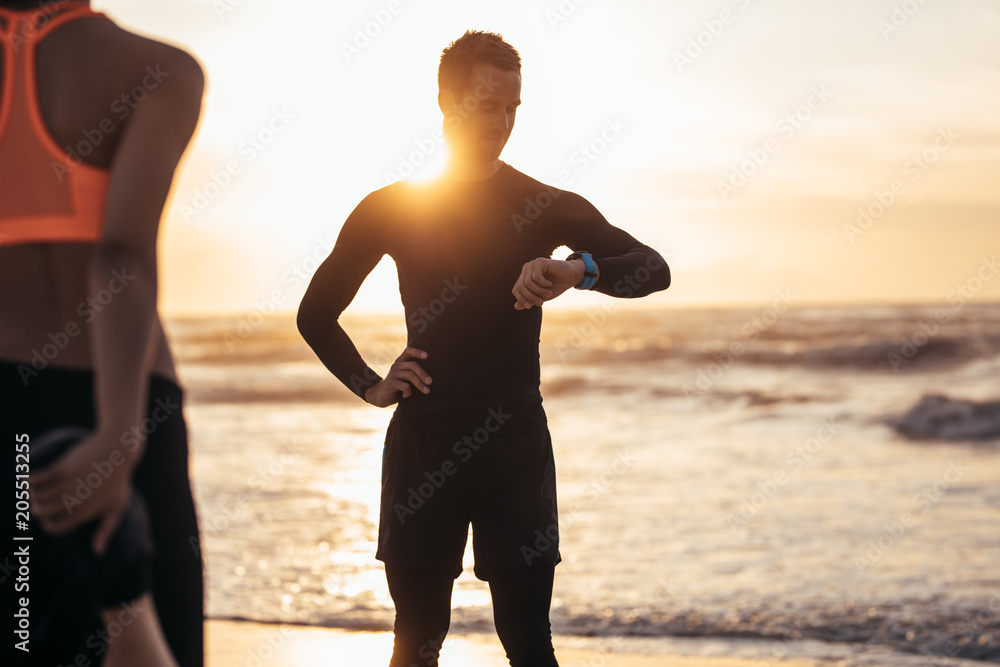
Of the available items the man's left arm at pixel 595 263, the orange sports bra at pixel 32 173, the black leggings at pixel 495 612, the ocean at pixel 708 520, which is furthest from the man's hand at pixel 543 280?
the ocean at pixel 708 520

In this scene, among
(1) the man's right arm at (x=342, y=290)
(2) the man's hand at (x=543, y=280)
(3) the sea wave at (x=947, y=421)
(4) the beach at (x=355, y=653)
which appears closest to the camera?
(2) the man's hand at (x=543, y=280)

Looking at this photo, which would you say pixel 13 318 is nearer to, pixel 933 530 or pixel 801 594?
pixel 801 594

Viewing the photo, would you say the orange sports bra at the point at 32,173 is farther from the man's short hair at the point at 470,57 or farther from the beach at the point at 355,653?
the beach at the point at 355,653

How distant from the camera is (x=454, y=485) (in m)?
2.41

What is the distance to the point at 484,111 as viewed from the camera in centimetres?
239

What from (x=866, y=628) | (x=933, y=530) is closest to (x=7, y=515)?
(x=866, y=628)

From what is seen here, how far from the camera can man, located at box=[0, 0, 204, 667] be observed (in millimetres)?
1270

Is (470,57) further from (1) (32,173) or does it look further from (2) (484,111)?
(1) (32,173)

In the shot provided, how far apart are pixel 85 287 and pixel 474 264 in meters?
1.22

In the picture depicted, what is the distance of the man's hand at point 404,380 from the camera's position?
7.98 ft

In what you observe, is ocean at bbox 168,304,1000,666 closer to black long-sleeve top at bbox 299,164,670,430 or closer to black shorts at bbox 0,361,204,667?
black long-sleeve top at bbox 299,164,670,430

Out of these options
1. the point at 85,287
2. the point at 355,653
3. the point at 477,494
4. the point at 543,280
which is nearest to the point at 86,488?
the point at 85,287

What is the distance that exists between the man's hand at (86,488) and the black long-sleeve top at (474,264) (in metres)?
1.20

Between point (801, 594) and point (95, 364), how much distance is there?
17.3 feet
